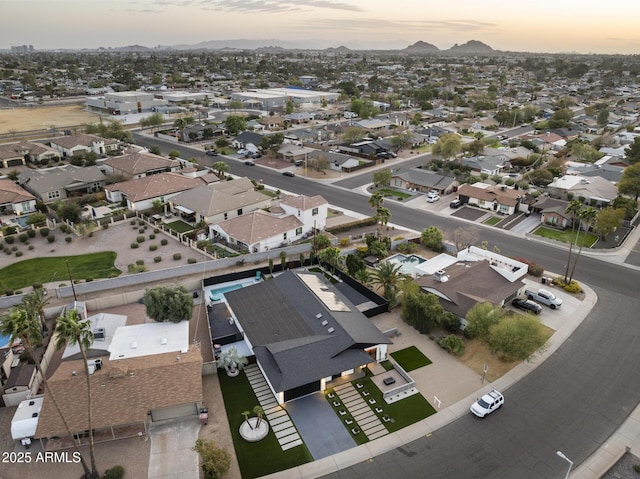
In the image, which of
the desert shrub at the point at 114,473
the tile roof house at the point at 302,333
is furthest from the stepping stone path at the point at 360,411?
the desert shrub at the point at 114,473

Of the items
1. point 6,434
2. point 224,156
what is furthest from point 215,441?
point 224,156

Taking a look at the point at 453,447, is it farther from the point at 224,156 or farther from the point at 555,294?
the point at 224,156

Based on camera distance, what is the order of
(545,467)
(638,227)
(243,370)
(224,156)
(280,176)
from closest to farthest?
(545,467), (243,370), (638,227), (280,176), (224,156)

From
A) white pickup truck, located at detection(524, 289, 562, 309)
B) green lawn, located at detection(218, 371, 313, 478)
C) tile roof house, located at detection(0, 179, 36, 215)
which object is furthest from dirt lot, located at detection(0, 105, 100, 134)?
white pickup truck, located at detection(524, 289, 562, 309)

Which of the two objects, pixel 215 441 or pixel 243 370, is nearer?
pixel 215 441

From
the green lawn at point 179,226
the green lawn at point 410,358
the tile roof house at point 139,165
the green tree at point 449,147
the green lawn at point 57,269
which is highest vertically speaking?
the green tree at point 449,147

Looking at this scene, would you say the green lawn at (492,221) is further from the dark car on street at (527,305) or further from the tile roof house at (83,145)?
the tile roof house at (83,145)

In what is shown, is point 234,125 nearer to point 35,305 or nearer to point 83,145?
point 83,145
